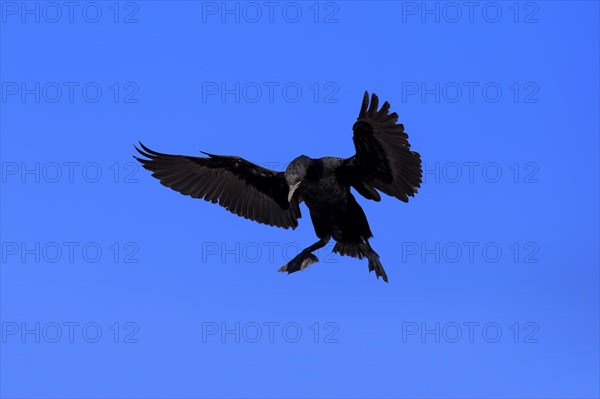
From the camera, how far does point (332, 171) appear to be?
44.7 feet

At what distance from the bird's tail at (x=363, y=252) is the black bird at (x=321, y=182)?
15 mm

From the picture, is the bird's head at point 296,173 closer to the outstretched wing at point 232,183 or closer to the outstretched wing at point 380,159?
the outstretched wing at point 380,159

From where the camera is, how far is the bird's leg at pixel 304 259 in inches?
571

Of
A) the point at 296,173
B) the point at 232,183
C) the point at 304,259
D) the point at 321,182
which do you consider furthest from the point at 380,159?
the point at 232,183

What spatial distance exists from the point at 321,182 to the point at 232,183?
2031 millimetres

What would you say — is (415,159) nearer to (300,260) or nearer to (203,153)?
(300,260)

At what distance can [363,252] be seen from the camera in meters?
14.4

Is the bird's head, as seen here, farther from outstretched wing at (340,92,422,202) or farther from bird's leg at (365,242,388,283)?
bird's leg at (365,242,388,283)

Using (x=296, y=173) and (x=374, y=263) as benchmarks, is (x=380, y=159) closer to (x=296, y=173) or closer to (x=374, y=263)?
(x=296, y=173)

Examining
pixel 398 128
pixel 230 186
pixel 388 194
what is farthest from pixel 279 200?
pixel 398 128

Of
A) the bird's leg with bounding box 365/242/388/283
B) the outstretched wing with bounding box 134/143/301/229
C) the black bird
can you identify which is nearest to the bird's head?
the black bird

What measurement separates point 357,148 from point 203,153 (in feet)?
8.84

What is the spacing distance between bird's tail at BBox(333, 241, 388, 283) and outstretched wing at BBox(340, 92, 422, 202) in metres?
0.81

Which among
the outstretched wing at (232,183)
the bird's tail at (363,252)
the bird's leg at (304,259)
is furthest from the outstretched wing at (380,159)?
the outstretched wing at (232,183)
